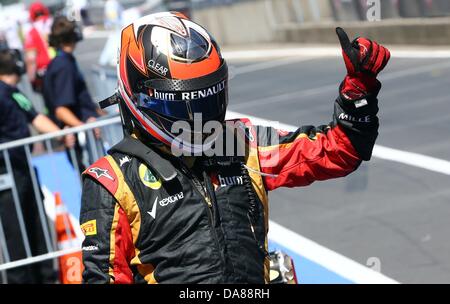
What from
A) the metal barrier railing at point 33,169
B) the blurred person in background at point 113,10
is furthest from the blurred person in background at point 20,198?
the blurred person in background at point 113,10

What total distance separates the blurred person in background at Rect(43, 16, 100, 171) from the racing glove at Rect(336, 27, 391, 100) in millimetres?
6121

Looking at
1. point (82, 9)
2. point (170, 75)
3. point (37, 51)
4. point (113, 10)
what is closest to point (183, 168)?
point (170, 75)

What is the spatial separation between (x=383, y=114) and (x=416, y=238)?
222 inches

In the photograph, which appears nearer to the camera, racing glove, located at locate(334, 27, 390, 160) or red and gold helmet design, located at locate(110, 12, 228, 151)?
racing glove, located at locate(334, 27, 390, 160)

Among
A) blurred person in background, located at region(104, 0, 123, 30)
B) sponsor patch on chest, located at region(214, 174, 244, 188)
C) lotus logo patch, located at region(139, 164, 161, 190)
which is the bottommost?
blurred person in background, located at region(104, 0, 123, 30)

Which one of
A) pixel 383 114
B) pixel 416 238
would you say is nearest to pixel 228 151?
pixel 416 238

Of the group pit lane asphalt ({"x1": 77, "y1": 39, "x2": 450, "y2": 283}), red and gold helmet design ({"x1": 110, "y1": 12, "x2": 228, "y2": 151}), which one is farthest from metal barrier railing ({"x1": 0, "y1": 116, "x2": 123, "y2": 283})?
red and gold helmet design ({"x1": 110, "y1": 12, "x2": 228, "y2": 151})

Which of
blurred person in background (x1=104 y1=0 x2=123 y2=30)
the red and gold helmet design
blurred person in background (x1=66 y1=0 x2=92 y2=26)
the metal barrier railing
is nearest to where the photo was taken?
the red and gold helmet design

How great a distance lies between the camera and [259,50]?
25266 millimetres

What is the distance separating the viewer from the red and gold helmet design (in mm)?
3830

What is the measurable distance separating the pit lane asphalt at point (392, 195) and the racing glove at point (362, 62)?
350 cm

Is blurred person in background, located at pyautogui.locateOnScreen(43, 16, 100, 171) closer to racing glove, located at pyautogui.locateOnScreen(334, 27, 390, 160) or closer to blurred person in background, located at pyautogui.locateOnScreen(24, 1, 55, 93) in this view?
blurred person in background, located at pyautogui.locateOnScreen(24, 1, 55, 93)

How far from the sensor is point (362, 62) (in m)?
3.73

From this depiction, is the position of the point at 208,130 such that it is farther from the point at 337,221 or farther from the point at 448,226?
the point at 337,221
